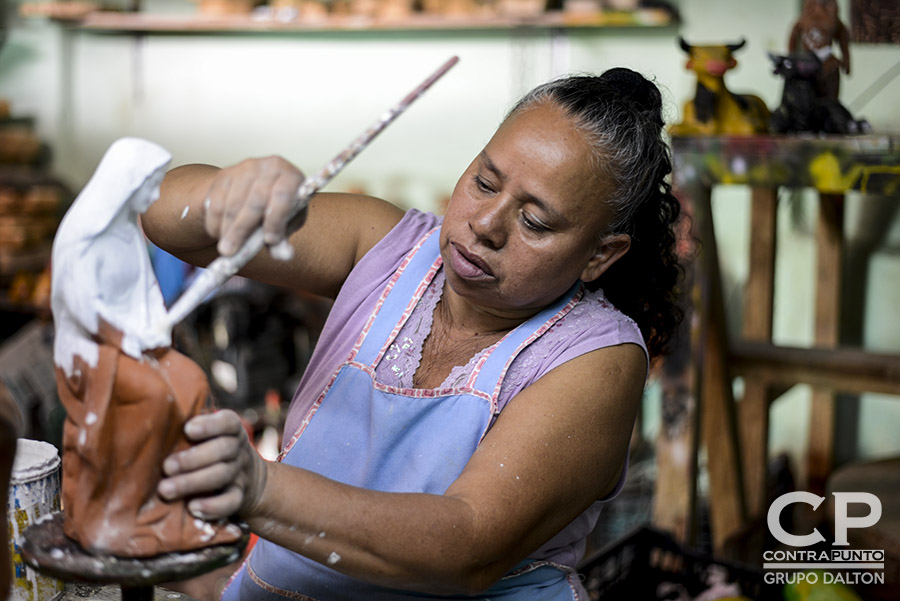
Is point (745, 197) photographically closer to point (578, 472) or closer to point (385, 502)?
point (578, 472)

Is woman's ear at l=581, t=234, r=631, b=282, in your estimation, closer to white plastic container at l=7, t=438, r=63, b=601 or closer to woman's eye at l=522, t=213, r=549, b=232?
woman's eye at l=522, t=213, r=549, b=232

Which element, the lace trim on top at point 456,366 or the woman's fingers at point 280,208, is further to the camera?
the lace trim on top at point 456,366

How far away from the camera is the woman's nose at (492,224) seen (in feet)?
5.06

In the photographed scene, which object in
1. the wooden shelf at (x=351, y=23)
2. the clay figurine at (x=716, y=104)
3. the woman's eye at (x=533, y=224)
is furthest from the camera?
the wooden shelf at (x=351, y=23)

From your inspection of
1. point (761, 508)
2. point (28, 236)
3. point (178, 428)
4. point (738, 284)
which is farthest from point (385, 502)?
point (28, 236)

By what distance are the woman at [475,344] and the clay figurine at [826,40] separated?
1317mm

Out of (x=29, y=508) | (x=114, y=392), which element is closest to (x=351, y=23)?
(x=29, y=508)

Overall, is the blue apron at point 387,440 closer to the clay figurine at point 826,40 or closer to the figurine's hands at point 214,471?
the figurine's hands at point 214,471

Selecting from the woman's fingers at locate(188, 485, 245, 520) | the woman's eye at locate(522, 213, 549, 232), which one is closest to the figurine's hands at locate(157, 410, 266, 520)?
the woman's fingers at locate(188, 485, 245, 520)

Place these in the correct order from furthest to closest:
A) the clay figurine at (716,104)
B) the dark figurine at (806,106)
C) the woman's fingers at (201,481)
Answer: the clay figurine at (716,104)
the dark figurine at (806,106)
the woman's fingers at (201,481)

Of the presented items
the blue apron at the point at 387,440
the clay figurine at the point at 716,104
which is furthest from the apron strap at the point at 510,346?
the clay figurine at the point at 716,104

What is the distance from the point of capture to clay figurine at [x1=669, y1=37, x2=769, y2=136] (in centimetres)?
291

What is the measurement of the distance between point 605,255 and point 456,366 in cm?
35

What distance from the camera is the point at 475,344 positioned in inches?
67.4
